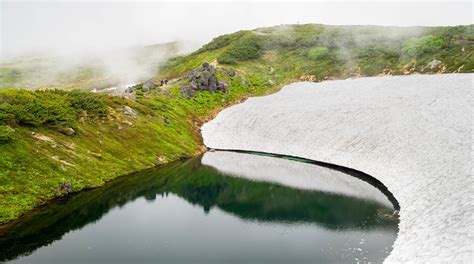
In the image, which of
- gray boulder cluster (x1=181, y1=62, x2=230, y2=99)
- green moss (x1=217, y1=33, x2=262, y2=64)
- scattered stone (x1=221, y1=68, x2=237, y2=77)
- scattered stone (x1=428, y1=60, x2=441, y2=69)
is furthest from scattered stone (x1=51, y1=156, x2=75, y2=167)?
scattered stone (x1=428, y1=60, x2=441, y2=69)

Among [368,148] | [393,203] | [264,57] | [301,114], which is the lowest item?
[393,203]

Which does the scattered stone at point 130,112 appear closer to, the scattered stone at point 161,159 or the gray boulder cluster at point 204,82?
the scattered stone at point 161,159

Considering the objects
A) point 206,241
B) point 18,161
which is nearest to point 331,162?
point 206,241

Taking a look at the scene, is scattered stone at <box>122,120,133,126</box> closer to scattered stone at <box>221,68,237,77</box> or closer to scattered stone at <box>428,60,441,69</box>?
scattered stone at <box>221,68,237,77</box>

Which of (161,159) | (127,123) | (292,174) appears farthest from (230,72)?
(292,174)

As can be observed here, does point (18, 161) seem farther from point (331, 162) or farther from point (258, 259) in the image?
point (331, 162)
